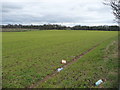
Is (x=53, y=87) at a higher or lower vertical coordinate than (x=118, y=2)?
lower

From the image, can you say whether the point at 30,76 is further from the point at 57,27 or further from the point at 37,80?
the point at 57,27

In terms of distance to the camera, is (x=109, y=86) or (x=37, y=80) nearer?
(x=109, y=86)

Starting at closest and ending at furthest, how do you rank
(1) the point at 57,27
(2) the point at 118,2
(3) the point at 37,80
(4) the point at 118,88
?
(4) the point at 118,88 → (3) the point at 37,80 → (2) the point at 118,2 → (1) the point at 57,27

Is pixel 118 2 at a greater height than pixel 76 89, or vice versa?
pixel 118 2

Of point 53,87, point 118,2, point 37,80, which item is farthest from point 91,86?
point 118,2

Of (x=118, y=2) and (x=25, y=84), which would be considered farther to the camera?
(x=118, y=2)

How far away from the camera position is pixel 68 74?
24.5 feet

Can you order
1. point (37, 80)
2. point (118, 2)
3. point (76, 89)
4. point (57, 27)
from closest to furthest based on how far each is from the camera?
point (76, 89) → point (37, 80) → point (118, 2) → point (57, 27)

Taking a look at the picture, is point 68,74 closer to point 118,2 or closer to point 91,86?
point 91,86

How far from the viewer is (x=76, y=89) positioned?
5.54 meters

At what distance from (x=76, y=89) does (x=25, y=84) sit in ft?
8.79

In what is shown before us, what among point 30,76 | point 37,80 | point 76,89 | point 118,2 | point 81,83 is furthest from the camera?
point 118,2

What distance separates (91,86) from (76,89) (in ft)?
2.52

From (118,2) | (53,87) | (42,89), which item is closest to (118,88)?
(53,87)
